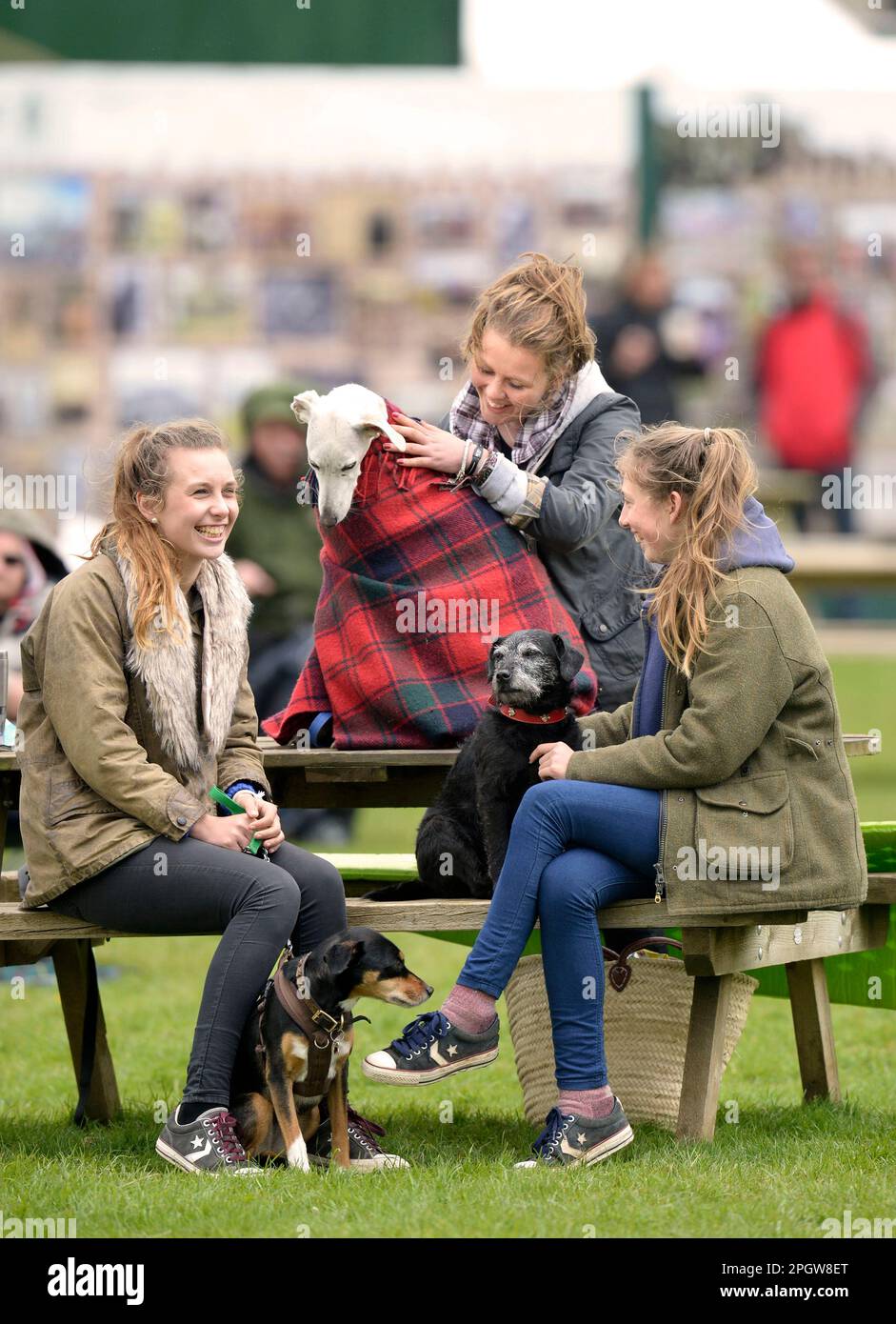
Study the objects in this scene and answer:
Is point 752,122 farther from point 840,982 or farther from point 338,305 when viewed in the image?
point 840,982

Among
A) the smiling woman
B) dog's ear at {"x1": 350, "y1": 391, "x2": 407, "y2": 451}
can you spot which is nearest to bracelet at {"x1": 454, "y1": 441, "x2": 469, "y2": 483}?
the smiling woman

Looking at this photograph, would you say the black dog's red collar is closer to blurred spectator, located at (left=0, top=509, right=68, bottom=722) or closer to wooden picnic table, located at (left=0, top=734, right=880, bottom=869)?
wooden picnic table, located at (left=0, top=734, right=880, bottom=869)

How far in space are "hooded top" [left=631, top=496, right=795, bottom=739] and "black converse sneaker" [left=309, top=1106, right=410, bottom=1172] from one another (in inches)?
44.6

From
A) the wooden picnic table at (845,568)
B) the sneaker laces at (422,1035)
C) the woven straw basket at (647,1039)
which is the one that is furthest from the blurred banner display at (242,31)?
the sneaker laces at (422,1035)

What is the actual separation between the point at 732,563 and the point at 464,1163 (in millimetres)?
1482

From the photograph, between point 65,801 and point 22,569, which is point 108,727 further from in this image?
point 22,569

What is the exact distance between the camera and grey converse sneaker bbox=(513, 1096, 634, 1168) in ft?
13.3

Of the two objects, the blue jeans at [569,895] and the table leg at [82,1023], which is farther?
the table leg at [82,1023]

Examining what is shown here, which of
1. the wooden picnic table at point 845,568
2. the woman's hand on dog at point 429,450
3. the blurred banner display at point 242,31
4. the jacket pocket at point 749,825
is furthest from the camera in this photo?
the blurred banner display at point 242,31

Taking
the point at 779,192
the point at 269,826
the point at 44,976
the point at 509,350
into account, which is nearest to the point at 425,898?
the point at 269,826

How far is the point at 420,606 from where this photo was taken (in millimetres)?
4633

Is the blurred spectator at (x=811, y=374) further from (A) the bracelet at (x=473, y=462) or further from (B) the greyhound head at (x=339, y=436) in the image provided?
(B) the greyhound head at (x=339, y=436)

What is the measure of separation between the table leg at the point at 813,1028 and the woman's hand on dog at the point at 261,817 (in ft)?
5.06

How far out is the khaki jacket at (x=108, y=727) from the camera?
412 centimetres
